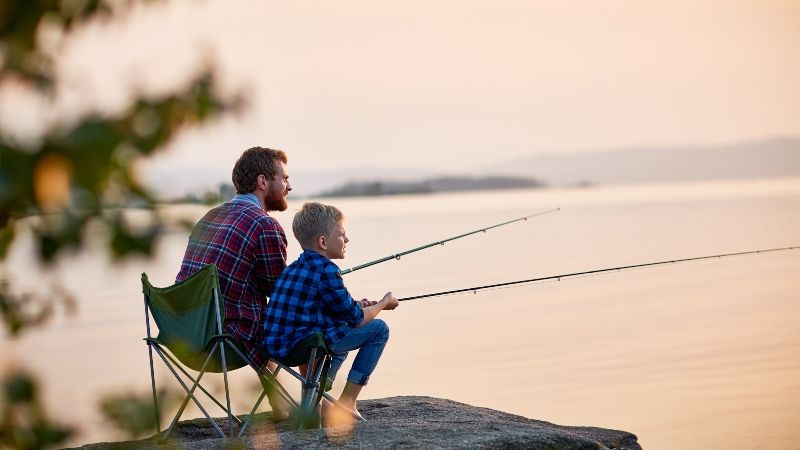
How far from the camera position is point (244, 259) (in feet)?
15.8

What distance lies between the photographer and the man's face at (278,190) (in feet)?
16.3

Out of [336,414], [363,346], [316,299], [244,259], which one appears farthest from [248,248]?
[336,414]

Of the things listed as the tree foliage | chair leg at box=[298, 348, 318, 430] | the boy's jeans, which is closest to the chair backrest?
chair leg at box=[298, 348, 318, 430]

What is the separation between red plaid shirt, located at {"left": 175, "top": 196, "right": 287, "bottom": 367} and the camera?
15.7 ft

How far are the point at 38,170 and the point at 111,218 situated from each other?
0.09 m

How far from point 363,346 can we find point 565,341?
17.5 ft

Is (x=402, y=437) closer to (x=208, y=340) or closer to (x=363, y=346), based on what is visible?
(x=363, y=346)

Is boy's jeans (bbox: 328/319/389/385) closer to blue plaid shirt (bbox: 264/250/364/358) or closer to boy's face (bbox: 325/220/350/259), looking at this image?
blue plaid shirt (bbox: 264/250/364/358)

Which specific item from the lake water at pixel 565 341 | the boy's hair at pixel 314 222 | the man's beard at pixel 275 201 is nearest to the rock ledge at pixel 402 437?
the lake water at pixel 565 341

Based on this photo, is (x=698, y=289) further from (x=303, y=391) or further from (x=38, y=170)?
(x=38, y=170)

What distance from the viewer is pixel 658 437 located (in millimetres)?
6512

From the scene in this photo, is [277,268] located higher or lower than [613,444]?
higher

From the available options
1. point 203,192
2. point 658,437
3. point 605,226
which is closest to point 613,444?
point 658,437

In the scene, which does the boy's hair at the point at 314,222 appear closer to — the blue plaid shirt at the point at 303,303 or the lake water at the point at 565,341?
the blue plaid shirt at the point at 303,303
